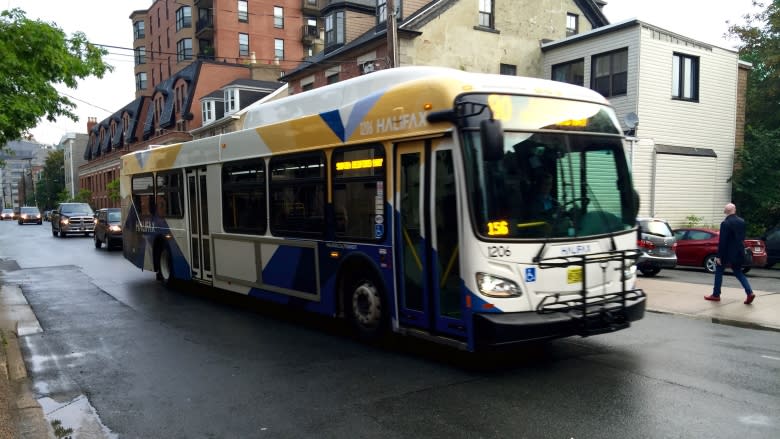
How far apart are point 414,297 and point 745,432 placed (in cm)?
331

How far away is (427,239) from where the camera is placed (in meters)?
A: 6.38

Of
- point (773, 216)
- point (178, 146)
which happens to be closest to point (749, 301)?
point (178, 146)

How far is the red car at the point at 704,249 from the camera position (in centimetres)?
1772

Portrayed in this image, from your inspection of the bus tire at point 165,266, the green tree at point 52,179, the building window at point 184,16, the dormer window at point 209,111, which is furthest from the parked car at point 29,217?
the bus tire at point 165,266

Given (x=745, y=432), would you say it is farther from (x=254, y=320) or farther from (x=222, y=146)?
(x=222, y=146)

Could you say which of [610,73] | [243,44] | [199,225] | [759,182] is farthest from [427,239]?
[243,44]

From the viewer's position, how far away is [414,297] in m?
6.64

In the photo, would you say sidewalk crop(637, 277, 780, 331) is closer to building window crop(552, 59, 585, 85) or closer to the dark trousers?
the dark trousers

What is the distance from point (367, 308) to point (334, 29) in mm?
25204

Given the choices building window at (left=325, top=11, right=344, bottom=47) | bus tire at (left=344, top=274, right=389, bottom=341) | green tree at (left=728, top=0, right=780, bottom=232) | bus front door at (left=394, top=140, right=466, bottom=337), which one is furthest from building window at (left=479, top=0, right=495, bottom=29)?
bus front door at (left=394, top=140, right=466, bottom=337)

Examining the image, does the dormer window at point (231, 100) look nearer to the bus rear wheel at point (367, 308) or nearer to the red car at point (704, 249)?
the red car at point (704, 249)

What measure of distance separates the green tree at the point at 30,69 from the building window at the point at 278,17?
153ft

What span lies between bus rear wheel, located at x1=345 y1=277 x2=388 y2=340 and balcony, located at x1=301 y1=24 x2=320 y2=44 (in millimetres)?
53199

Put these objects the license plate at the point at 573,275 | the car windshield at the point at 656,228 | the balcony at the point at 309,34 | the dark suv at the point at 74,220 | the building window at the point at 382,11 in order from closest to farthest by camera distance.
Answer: the license plate at the point at 573,275, the car windshield at the point at 656,228, the building window at the point at 382,11, the dark suv at the point at 74,220, the balcony at the point at 309,34
